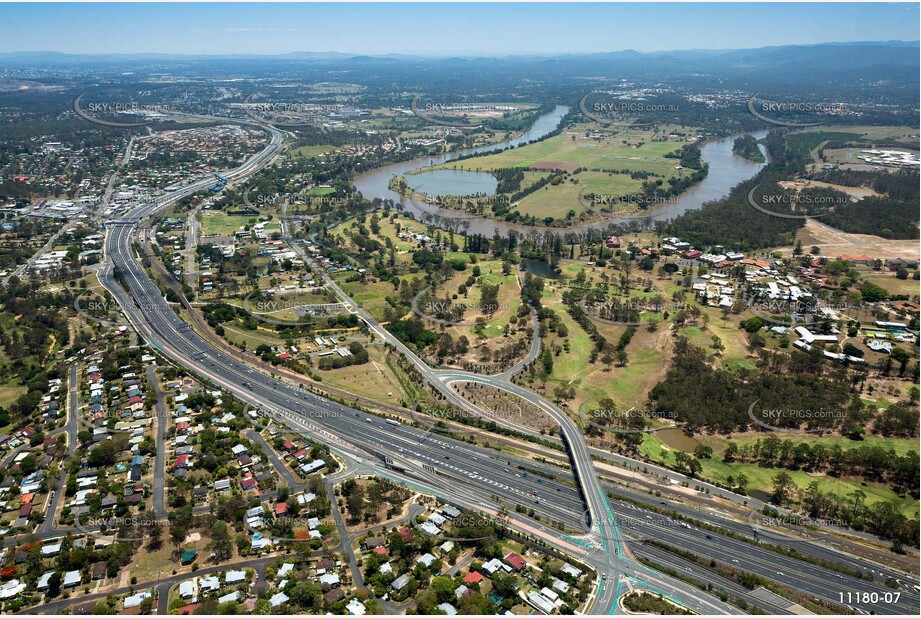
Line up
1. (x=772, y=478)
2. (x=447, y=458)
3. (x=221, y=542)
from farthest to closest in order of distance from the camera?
1. (x=447, y=458)
2. (x=772, y=478)
3. (x=221, y=542)

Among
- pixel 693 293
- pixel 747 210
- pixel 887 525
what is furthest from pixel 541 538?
pixel 747 210

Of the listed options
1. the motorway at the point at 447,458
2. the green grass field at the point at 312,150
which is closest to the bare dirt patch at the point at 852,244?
the motorway at the point at 447,458

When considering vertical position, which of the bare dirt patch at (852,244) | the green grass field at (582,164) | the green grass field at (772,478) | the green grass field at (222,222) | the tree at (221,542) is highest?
the green grass field at (582,164)

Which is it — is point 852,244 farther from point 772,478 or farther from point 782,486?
point 782,486

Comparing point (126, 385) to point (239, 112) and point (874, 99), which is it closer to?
point (239, 112)

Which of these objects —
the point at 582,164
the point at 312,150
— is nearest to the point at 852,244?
the point at 582,164

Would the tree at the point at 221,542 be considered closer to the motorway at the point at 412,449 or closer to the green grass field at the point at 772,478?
the motorway at the point at 412,449
